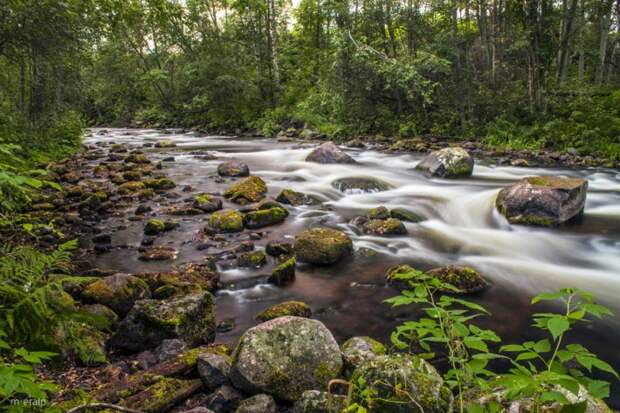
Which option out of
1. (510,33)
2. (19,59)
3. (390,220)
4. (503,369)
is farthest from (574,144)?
(19,59)

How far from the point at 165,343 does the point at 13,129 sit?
32.3 ft

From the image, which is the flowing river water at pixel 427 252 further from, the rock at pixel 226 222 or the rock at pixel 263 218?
the rock at pixel 226 222

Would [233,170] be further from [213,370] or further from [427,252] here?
[213,370]

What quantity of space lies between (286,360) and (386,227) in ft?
14.8

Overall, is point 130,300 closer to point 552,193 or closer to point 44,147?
point 552,193

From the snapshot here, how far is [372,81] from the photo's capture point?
18.6 metres

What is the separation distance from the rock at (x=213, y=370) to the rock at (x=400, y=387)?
3.64 ft

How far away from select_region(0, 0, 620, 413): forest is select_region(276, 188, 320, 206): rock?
14cm

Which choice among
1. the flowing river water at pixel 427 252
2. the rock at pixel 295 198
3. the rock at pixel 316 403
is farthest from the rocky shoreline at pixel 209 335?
the rock at pixel 295 198

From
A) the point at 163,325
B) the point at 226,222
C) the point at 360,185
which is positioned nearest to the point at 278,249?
the point at 226,222

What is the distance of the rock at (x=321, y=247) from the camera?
583 cm

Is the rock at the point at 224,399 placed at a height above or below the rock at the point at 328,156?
below

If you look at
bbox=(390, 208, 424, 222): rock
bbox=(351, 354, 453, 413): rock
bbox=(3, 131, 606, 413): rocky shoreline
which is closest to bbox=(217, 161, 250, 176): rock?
bbox=(3, 131, 606, 413): rocky shoreline

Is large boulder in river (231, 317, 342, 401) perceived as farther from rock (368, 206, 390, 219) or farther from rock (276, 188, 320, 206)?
rock (276, 188, 320, 206)
